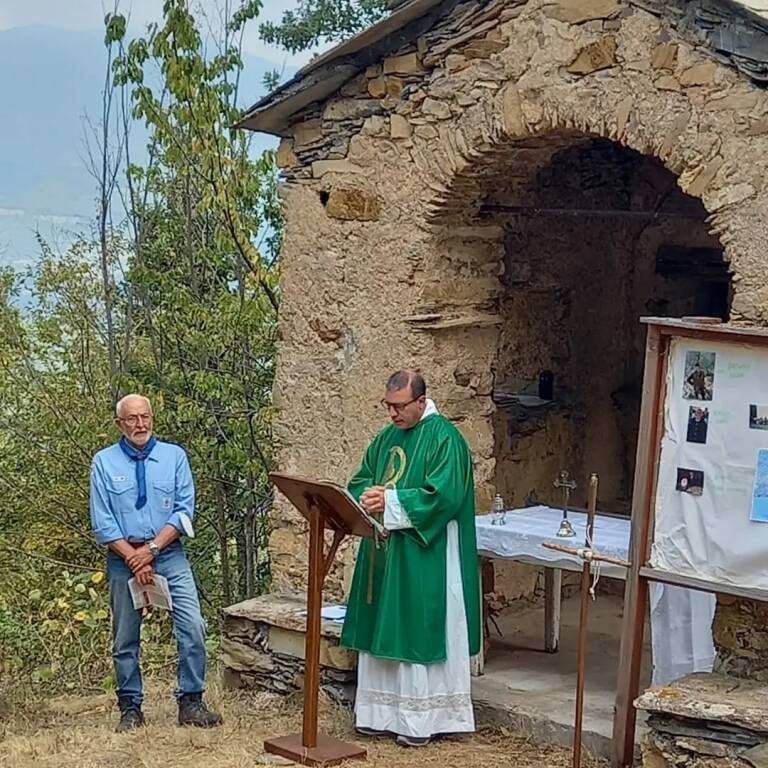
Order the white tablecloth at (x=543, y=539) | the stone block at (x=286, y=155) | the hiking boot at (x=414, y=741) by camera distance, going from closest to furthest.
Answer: the hiking boot at (x=414, y=741) → the white tablecloth at (x=543, y=539) → the stone block at (x=286, y=155)

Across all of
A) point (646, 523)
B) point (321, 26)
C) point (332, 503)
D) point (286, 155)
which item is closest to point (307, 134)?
point (286, 155)

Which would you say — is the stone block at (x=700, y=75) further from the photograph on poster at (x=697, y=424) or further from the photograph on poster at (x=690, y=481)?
the photograph on poster at (x=690, y=481)

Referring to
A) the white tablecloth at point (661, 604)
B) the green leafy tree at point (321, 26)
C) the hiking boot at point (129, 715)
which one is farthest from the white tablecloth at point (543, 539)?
the green leafy tree at point (321, 26)

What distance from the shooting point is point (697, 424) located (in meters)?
5.17

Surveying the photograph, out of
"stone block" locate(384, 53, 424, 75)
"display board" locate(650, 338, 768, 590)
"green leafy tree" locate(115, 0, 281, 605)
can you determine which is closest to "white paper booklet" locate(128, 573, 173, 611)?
"display board" locate(650, 338, 768, 590)

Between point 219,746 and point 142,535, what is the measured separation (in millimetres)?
1001

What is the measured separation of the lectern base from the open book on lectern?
918mm

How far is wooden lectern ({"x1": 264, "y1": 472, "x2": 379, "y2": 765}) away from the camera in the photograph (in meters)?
5.47

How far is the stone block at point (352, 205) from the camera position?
6.65 metres

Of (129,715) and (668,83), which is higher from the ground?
(668,83)

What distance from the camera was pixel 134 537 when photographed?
6.05m

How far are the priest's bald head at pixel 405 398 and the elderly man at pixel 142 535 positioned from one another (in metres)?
1.08

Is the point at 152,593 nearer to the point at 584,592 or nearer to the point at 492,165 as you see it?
the point at 584,592

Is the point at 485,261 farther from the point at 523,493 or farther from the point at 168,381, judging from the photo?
the point at 168,381
